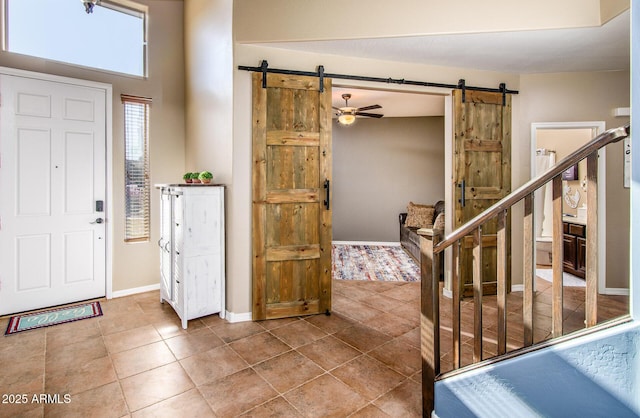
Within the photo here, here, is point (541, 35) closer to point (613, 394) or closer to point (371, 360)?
point (613, 394)

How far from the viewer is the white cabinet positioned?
3.04 meters

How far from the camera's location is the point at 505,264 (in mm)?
1790

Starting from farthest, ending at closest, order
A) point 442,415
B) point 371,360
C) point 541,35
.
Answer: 1. point 541,35
2. point 371,360
3. point 442,415

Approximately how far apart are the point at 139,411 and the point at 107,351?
36.8 inches

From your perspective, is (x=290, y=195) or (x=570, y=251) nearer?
(x=290, y=195)

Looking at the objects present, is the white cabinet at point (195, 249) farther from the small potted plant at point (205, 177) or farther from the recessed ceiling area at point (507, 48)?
the recessed ceiling area at point (507, 48)

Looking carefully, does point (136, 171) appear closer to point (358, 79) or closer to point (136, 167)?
point (136, 167)

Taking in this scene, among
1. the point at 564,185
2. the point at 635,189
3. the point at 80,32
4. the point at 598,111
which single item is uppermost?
the point at 80,32

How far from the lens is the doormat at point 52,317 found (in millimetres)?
3053

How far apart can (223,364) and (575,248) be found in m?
4.91

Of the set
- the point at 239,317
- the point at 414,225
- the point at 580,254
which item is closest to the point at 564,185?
the point at 580,254

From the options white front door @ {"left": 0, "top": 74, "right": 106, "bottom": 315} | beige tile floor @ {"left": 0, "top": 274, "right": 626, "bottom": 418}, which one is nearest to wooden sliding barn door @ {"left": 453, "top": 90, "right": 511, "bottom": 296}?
beige tile floor @ {"left": 0, "top": 274, "right": 626, "bottom": 418}

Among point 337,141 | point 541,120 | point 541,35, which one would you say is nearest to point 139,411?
point 541,35

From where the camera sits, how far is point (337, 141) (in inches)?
288
